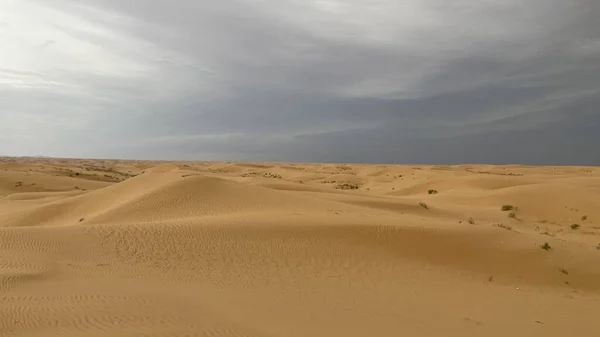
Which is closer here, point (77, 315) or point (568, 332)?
point (77, 315)

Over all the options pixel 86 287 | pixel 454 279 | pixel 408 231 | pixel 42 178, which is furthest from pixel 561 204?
pixel 42 178

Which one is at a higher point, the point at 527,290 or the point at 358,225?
the point at 358,225

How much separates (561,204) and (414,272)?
53.7 feet

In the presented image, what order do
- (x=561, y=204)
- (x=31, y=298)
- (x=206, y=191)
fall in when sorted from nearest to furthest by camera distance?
(x=31, y=298) < (x=206, y=191) < (x=561, y=204)

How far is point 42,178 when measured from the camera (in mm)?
39219

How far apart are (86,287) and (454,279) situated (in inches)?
270

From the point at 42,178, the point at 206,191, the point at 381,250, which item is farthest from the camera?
the point at 42,178

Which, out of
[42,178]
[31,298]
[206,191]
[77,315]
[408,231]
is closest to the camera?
[77,315]

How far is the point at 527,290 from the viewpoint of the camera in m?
9.41

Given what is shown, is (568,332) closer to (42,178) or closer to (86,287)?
(86,287)

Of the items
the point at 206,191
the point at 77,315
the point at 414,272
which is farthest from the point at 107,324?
the point at 206,191

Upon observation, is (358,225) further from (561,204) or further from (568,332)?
Answer: (561,204)

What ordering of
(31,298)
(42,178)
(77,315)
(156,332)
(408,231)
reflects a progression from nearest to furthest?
(156,332)
(77,315)
(31,298)
(408,231)
(42,178)

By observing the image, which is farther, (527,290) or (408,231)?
(408,231)
